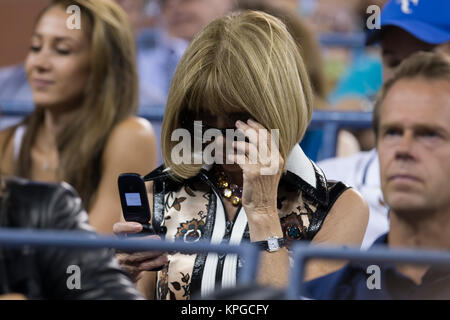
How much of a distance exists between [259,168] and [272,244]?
191 millimetres

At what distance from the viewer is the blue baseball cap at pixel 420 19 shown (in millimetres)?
3053

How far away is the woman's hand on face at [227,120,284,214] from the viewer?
2.02m

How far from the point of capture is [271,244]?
199cm

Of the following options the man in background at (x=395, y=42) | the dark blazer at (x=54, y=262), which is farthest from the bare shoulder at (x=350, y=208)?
the man in background at (x=395, y=42)

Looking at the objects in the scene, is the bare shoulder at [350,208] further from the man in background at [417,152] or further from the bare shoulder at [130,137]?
the bare shoulder at [130,137]

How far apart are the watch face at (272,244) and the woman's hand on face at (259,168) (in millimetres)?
72

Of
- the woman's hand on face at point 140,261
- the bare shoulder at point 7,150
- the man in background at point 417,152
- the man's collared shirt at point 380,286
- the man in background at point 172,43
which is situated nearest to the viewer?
the man's collared shirt at point 380,286

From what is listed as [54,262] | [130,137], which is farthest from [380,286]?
[130,137]

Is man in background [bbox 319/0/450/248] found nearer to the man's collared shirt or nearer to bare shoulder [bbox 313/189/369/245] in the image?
bare shoulder [bbox 313/189/369/245]

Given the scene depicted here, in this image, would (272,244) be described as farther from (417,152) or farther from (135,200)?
(417,152)

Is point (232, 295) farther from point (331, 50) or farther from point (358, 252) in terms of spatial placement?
point (331, 50)

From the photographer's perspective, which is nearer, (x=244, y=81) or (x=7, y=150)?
(x=244, y=81)
